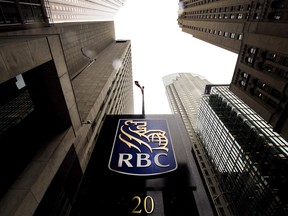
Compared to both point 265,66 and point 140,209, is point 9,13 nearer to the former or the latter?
point 140,209

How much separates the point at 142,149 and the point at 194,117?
412 feet

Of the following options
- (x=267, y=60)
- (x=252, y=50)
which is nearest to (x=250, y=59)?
(x=252, y=50)

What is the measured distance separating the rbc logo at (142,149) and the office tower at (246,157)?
41.3 meters

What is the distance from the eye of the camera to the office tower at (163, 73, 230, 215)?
6899 centimetres

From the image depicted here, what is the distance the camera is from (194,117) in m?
130

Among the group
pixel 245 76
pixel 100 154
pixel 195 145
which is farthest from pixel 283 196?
pixel 195 145

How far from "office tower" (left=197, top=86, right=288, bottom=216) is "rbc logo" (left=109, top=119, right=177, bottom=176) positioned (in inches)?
1628

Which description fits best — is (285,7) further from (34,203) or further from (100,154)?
(34,203)

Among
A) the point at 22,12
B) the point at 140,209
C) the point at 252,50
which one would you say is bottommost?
the point at 140,209

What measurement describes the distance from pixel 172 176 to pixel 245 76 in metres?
32.8

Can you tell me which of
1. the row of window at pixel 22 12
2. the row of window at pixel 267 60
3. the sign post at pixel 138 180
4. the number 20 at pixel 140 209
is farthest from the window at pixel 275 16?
the row of window at pixel 22 12

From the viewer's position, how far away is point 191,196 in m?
9.18

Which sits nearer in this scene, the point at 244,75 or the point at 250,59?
the point at 250,59

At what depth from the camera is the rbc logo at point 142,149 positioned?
9.73 m
